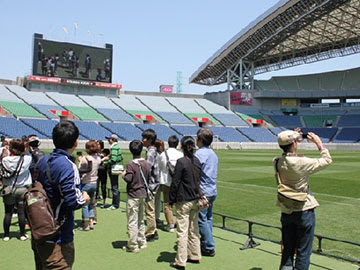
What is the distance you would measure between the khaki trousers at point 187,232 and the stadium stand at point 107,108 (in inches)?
1992

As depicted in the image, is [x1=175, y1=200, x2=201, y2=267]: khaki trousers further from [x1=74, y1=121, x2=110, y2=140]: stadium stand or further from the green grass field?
[x1=74, y1=121, x2=110, y2=140]: stadium stand

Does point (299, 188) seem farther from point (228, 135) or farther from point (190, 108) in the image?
point (190, 108)

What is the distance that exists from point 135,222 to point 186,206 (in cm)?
115

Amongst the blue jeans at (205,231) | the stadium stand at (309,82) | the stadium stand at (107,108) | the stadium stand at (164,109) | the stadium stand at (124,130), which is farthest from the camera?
the stadium stand at (309,82)

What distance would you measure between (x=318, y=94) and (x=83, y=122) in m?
44.8

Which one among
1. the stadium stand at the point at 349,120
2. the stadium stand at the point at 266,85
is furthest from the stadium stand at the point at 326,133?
the stadium stand at the point at 266,85

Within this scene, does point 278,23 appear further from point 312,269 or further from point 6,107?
point 312,269

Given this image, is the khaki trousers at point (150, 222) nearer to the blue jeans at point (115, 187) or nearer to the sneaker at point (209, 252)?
the sneaker at point (209, 252)

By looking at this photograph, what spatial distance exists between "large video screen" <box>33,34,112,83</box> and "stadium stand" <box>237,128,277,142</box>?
25.3m

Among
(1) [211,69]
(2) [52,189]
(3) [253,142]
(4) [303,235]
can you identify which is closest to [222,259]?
(4) [303,235]

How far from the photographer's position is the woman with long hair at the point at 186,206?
500 cm

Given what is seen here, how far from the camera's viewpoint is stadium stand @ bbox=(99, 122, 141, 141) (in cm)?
4900

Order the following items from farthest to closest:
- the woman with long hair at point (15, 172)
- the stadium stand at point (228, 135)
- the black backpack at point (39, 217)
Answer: the stadium stand at point (228, 135) → the woman with long hair at point (15, 172) → the black backpack at point (39, 217)

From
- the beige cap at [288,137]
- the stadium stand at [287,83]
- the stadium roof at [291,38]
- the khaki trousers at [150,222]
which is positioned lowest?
the khaki trousers at [150,222]
